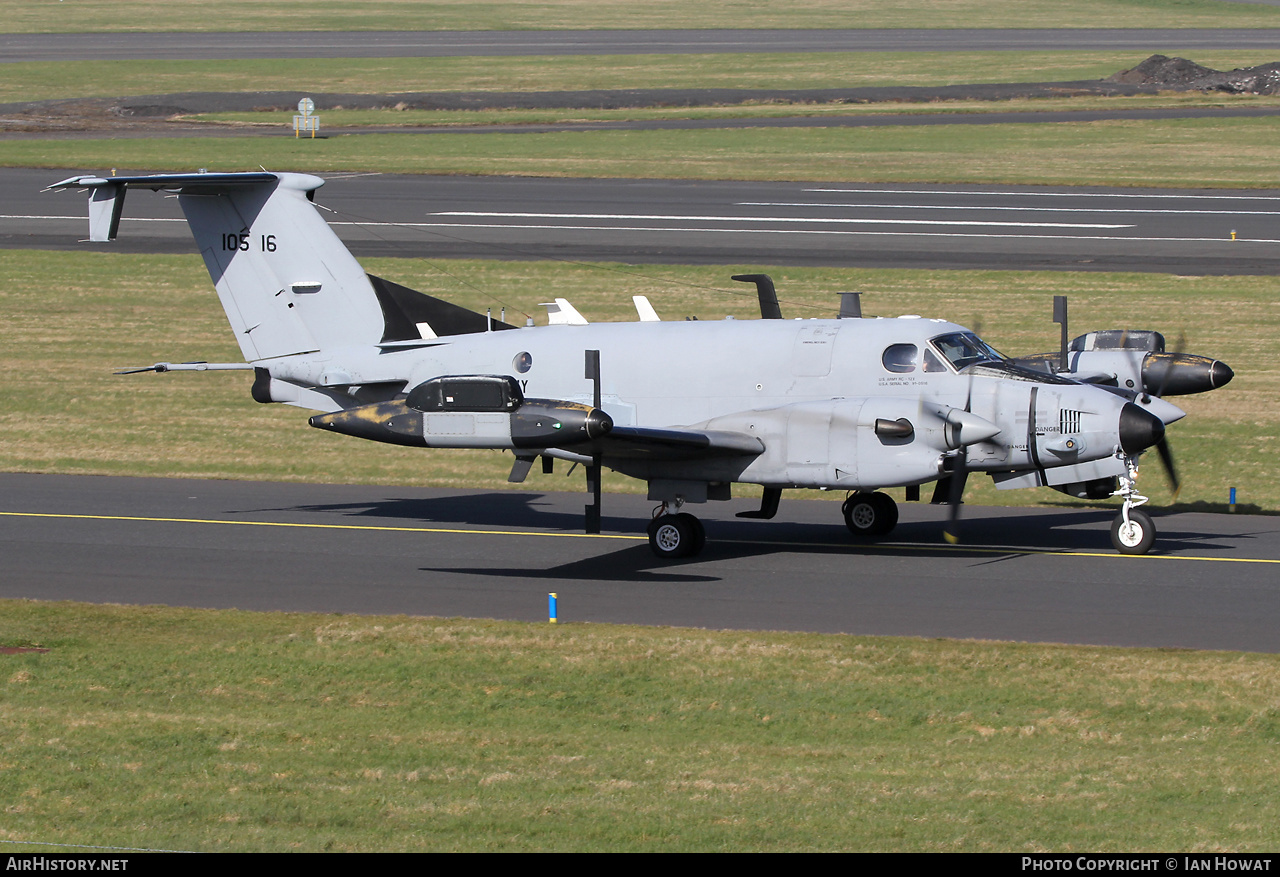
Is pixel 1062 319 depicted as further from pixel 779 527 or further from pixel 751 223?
pixel 751 223

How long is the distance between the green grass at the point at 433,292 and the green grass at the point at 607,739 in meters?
9.67

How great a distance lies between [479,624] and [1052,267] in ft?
88.1

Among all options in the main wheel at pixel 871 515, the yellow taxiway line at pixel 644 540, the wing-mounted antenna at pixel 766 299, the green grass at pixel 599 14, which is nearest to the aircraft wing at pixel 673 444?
the yellow taxiway line at pixel 644 540

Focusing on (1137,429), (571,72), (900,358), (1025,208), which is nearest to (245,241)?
(900,358)

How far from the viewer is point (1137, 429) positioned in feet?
60.8

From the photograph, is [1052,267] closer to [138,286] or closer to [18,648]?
[138,286]

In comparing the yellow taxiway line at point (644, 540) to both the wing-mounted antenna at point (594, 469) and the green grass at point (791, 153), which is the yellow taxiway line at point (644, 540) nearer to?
the wing-mounted antenna at point (594, 469)

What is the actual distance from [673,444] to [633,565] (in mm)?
1921

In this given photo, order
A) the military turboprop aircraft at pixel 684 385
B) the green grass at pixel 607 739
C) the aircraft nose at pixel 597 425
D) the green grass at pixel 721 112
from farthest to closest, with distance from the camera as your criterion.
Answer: the green grass at pixel 721 112
the military turboprop aircraft at pixel 684 385
the aircraft nose at pixel 597 425
the green grass at pixel 607 739

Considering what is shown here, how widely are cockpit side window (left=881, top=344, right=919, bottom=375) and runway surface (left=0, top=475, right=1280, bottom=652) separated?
8.48 feet

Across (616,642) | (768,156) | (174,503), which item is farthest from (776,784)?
(768,156)

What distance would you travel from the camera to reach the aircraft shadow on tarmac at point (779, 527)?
2036 cm

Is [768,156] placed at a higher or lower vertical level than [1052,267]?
higher
